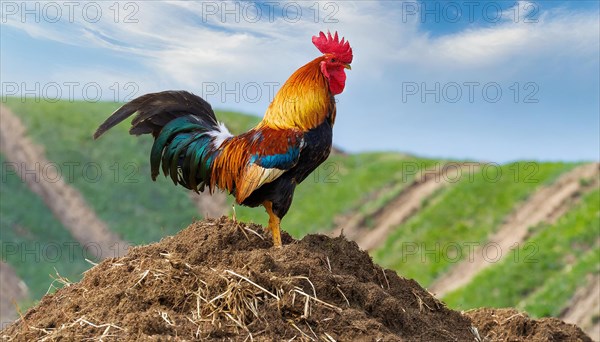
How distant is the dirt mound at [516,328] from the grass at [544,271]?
6.46 m

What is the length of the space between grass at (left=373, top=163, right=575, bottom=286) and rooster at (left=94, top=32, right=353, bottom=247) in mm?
11446

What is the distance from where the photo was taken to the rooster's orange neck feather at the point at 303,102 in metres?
5.99

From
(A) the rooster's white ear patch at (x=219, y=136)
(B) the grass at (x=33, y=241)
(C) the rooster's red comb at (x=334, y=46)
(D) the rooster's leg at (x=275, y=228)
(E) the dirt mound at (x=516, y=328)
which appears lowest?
(B) the grass at (x=33, y=241)

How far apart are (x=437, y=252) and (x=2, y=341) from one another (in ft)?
45.6

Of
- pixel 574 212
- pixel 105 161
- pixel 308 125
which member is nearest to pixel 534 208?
pixel 574 212

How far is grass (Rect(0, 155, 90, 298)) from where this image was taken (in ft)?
56.9

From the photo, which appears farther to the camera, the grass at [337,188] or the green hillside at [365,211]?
the grass at [337,188]

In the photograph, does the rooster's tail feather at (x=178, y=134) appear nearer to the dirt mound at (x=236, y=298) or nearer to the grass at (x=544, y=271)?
the dirt mound at (x=236, y=298)

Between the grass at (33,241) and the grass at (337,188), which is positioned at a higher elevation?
the grass at (337,188)

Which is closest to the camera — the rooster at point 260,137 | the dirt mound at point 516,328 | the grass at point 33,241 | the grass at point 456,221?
the rooster at point 260,137

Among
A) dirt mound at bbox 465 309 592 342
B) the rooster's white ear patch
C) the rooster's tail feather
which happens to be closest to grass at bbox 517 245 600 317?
dirt mound at bbox 465 309 592 342

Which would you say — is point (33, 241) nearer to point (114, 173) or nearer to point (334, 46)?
point (114, 173)

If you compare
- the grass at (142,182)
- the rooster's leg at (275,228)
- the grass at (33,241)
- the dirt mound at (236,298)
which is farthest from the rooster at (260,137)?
the grass at (142,182)

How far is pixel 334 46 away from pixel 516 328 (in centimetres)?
330
